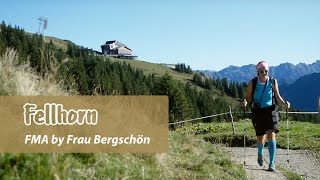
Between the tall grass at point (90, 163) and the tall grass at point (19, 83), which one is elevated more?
the tall grass at point (19, 83)

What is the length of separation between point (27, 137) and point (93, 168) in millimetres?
1003

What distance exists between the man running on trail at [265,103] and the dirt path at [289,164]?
1.39 feet

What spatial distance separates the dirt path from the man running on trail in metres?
0.42

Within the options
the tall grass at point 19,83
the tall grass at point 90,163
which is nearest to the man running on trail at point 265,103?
the tall grass at point 90,163

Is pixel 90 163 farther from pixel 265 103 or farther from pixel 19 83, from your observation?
pixel 265 103

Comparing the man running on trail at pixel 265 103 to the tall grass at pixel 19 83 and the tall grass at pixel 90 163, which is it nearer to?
the tall grass at pixel 90 163

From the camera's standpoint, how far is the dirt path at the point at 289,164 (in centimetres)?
855

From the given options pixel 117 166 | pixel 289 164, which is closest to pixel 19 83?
pixel 117 166

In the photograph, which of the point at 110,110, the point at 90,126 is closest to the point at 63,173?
the point at 90,126

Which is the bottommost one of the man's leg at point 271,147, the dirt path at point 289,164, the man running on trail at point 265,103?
the dirt path at point 289,164

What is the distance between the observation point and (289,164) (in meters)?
10.7

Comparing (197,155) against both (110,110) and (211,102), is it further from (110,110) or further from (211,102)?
(211,102)

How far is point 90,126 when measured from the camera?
5.97 m

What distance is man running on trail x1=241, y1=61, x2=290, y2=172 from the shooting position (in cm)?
870
